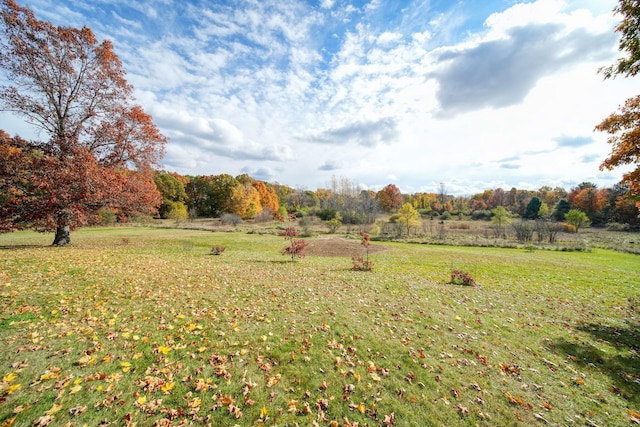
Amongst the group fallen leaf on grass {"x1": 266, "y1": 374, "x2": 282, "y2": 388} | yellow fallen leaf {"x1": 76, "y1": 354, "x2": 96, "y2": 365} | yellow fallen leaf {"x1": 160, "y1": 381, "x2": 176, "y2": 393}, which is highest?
yellow fallen leaf {"x1": 76, "y1": 354, "x2": 96, "y2": 365}

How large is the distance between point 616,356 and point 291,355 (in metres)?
7.44

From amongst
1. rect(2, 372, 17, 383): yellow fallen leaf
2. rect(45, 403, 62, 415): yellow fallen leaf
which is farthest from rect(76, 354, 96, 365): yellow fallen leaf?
rect(45, 403, 62, 415): yellow fallen leaf

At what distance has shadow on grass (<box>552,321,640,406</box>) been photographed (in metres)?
4.62

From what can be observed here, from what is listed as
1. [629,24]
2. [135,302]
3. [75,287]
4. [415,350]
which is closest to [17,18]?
[75,287]

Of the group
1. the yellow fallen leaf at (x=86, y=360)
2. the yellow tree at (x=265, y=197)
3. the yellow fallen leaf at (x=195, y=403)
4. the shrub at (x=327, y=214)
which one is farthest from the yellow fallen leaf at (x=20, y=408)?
the yellow tree at (x=265, y=197)

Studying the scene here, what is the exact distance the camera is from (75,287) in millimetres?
6883

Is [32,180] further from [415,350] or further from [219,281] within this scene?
[415,350]

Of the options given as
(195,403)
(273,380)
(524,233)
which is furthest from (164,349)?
(524,233)

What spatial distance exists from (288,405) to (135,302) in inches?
202

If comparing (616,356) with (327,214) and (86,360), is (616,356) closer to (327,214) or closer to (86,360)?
(86,360)

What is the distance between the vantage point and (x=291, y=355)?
475 centimetres

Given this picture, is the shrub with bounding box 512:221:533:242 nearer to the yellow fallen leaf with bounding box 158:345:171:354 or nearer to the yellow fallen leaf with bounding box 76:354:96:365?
the yellow fallen leaf with bounding box 158:345:171:354

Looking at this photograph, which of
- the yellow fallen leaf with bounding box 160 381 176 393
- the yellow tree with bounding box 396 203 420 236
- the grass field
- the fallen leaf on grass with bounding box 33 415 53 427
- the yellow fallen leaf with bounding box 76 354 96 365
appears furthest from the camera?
the yellow tree with bounding box 396 203 420 236

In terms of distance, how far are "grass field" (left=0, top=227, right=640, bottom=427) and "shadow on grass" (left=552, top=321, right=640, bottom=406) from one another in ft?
0.12
